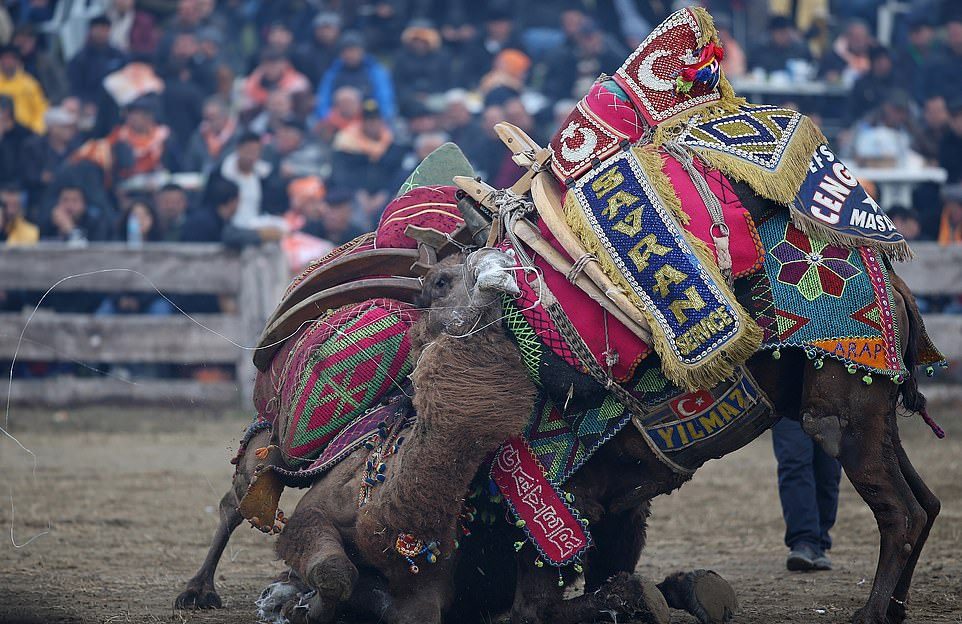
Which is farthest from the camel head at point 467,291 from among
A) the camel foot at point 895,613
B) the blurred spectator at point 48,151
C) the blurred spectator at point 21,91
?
the blurred spectator at point 21,91

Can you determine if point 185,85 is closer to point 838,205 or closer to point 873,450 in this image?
point 838,205

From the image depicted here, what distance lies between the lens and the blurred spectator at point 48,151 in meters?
13.2

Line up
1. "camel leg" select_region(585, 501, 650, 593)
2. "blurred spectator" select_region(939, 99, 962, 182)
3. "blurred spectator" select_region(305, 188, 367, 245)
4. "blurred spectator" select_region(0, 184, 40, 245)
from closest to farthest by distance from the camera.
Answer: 1. "camel leg" select_region(585, 501, 650, 593)
2. "blurred spectator" select_region(305, 188, 367, 245)
3. "blurred spectator" select_region(939, 99, 962, 182)
4. "blurred spectator" select_region(0, 184, 40, 245)

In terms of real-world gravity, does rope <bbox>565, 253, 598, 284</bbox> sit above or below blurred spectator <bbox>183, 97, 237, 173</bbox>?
above

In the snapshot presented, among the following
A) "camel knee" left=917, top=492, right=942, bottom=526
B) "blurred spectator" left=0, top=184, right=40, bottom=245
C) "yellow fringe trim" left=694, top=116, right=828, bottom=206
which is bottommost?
"blurred spectator" left=0, top=184, right=40, bottom=245

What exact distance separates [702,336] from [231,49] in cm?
1180

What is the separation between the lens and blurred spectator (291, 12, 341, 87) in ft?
45.0

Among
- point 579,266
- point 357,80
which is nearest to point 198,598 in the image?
point 579,266

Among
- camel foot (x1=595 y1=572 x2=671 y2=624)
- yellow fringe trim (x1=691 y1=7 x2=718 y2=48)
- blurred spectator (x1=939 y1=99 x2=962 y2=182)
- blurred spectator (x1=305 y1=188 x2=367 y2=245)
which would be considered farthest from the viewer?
blurred spectator (x1=939 y1=99 x2=962 y2=182)

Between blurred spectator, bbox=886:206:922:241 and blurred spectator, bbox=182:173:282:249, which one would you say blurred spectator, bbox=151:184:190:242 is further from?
blurred spectator, bbox=886:206:922:241

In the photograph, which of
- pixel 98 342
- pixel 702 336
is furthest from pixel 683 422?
pixel 98 342

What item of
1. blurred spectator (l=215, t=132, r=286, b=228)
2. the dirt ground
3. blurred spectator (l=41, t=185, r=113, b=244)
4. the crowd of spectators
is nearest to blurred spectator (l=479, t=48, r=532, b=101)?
the crowd of spectators

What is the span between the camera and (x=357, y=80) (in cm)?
1326

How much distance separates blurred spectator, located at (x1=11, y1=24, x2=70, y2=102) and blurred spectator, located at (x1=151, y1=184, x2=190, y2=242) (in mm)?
3274
